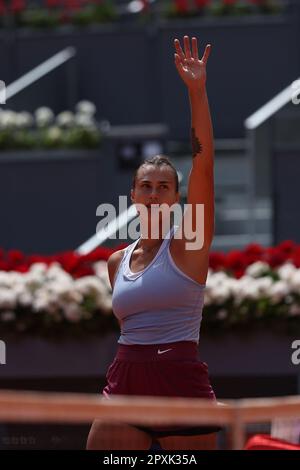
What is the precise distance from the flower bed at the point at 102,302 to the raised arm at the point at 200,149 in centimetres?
271

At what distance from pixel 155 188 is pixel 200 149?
0.59ft

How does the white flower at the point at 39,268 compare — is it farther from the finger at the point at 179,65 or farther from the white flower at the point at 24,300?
the finger at the point at 179,65

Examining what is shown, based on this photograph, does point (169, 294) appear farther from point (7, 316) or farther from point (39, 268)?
point (39, 268)

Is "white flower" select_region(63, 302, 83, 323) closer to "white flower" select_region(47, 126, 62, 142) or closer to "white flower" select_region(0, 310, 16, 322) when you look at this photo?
"white flower" select_region(0, 310, 16, 322)

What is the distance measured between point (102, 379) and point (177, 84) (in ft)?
25.5

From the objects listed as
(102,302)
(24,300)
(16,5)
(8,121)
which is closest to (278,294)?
(102,302)

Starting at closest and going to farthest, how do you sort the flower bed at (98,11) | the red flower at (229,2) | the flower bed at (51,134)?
the flower bed at (51,134)
the red flower at (229,2)
the flower bed at (98,11)

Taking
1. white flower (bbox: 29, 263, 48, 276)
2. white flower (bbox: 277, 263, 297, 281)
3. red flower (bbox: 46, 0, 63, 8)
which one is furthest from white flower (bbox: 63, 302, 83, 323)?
red flower (bbox: 46, 0, 63, 8)

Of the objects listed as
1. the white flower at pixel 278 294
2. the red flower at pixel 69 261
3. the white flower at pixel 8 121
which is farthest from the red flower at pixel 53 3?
the white flower at pixel 278 294

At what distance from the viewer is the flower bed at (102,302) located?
6656mm

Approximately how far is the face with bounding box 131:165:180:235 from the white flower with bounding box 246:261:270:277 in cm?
289

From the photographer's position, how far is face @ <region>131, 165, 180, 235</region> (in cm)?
400

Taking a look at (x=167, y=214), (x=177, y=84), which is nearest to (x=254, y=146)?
(x=177, y=84)

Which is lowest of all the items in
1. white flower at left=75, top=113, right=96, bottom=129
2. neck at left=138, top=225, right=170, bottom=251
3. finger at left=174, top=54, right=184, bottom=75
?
neck at left=138, top=225, right=170, bottom=251
